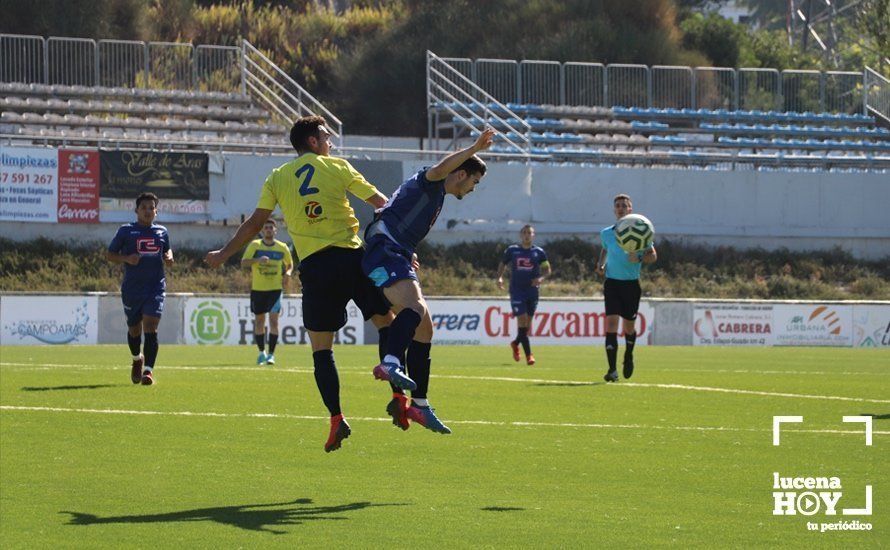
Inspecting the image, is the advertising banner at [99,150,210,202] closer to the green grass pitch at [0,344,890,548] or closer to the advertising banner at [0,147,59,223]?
the advertising banner at [0,147,59,223]

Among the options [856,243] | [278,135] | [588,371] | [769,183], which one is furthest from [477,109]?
[588,371]

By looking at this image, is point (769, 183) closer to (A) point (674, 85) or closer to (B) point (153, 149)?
(A) point (674, 85)

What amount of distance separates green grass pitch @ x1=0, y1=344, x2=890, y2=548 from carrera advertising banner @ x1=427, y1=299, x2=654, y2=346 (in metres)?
15.0

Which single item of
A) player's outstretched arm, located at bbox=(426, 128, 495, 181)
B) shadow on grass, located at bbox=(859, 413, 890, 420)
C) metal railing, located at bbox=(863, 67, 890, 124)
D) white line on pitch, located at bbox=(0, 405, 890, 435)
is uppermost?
metal railing, located at bbox=(863, 67, 890, 124)

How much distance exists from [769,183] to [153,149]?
740 inches

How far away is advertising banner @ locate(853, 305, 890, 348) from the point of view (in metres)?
36.9

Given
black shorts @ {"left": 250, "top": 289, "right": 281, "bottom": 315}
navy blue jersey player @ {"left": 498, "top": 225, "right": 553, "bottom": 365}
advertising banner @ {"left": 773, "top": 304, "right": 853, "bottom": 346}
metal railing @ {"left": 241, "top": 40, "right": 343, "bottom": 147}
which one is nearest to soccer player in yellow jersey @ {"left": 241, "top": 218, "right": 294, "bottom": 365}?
black shorts @ {"left": 250, "top": 289, "right": 281, "bottom": 315}

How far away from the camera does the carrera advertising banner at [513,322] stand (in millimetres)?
35031

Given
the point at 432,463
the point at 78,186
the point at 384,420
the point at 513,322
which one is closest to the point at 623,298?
the point at 384,420

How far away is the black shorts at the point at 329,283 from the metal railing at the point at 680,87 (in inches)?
1457

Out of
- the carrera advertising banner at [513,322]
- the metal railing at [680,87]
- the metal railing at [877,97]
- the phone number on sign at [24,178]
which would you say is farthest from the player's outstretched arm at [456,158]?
the metal railing at [877,97]

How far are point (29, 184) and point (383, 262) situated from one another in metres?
29.9

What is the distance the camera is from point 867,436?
12992 mm

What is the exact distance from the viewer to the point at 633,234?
1920 centimetres
